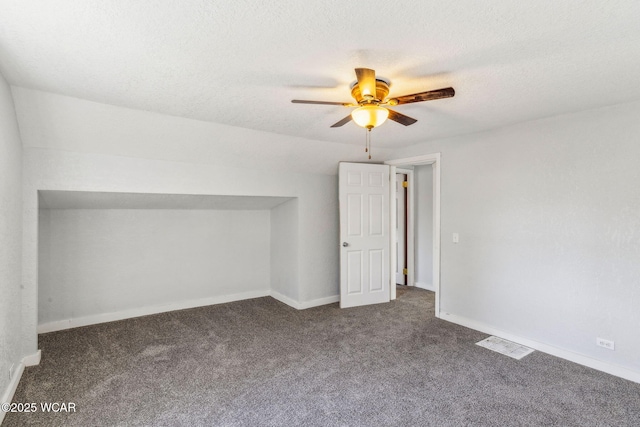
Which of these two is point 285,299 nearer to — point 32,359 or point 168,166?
point 168,166

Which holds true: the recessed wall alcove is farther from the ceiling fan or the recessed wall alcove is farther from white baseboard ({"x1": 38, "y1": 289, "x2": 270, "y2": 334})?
the ceiling fan

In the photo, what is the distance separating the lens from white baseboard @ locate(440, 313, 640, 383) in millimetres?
2795

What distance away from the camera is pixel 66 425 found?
7.11 ft

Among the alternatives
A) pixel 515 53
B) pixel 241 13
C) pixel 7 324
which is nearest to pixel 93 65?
pixel 241 13

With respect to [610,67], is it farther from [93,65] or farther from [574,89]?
[93,65]

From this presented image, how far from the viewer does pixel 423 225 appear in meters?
5.94

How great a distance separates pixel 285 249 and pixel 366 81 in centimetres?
338

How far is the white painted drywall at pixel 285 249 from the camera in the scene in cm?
478

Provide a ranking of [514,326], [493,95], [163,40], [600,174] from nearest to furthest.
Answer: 1. [163,40]
2. [493,95]
3. [600,174]
4. [514,326]

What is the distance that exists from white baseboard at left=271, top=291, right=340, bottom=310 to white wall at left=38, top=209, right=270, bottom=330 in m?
0.39

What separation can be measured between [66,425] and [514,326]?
3945 mm

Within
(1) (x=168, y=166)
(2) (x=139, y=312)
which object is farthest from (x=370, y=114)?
(2) (x=139, y=312)

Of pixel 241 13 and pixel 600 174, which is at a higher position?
pixel 241 13

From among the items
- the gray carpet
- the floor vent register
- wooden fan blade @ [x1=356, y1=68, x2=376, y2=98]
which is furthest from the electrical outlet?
wooden fan blade @ [x1=356, y1=68, x2=376, y2=98]
